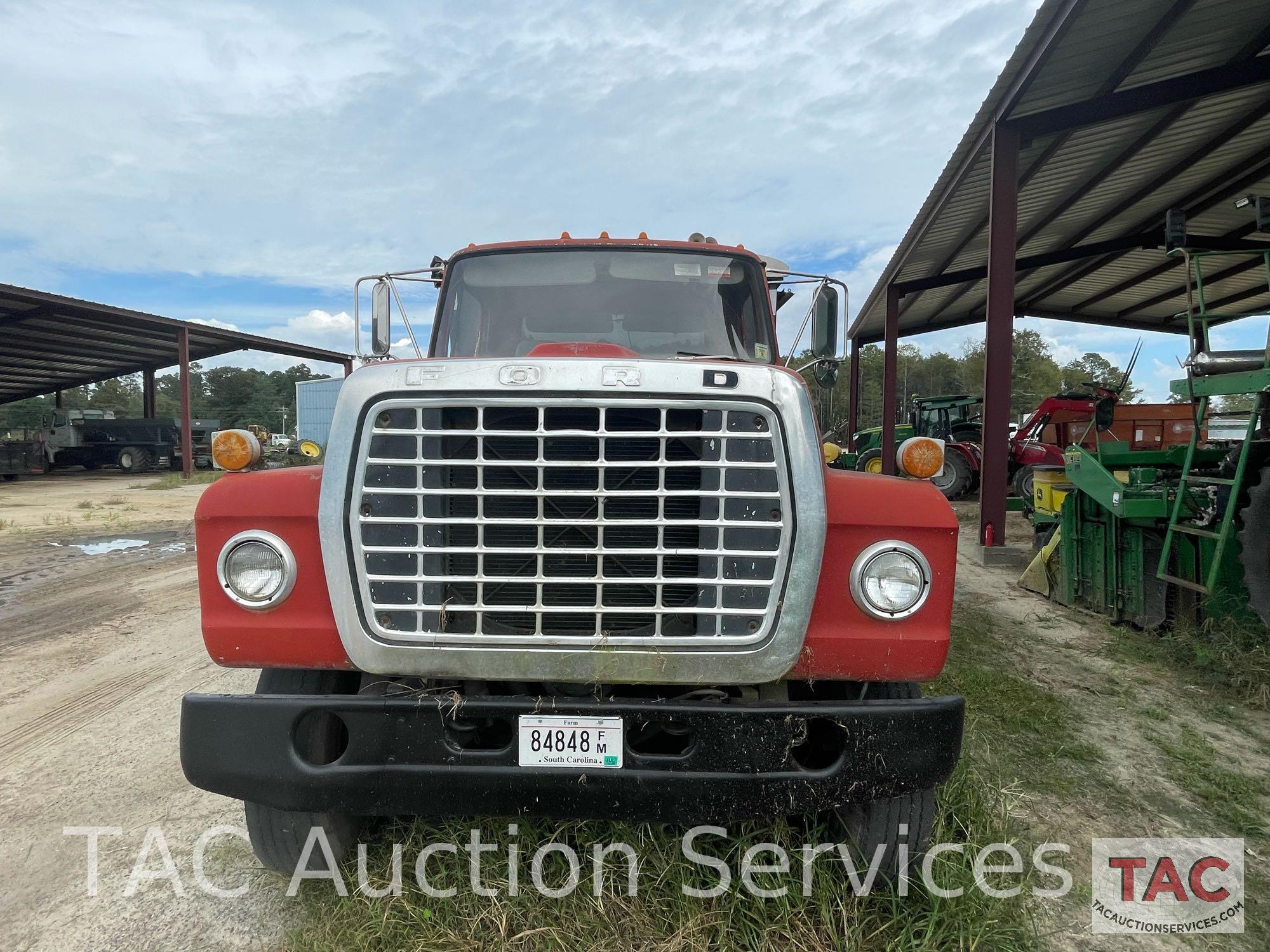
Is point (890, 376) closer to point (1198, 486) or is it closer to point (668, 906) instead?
point (1198, 486)

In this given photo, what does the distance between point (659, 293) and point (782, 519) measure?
169 centimetres

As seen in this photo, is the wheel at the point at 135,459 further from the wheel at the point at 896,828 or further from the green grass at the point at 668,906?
the wheel at the point at 896,828

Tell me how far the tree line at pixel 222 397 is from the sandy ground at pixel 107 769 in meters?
53.7

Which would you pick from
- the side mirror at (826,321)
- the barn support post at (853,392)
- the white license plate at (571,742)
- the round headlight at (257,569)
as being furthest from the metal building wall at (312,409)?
the white license plate at (571,742)

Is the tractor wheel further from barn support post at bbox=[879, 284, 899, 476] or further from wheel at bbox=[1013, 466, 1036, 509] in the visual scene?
barn support post at bbox=[879, 284, 899, 476]

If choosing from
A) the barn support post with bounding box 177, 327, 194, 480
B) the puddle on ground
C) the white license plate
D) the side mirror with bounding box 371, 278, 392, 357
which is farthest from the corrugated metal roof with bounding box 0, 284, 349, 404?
→ the white license plate

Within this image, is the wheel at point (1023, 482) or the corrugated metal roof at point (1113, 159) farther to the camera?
the wheel at point (1023, 482)

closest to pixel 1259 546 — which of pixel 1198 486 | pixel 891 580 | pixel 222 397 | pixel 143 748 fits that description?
pixel 1198 486

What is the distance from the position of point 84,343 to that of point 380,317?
28564 millimetres

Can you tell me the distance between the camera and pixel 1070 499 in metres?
5.68

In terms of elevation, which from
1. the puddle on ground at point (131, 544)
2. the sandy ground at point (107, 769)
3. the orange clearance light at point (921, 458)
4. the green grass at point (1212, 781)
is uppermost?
the orange clearance light at point (921, 458)

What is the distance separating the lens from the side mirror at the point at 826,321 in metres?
3.60

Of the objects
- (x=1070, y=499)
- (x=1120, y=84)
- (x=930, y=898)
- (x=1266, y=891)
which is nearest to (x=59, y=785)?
(x=930, y=898)

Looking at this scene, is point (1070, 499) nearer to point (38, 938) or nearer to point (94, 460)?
point (38, 938)
